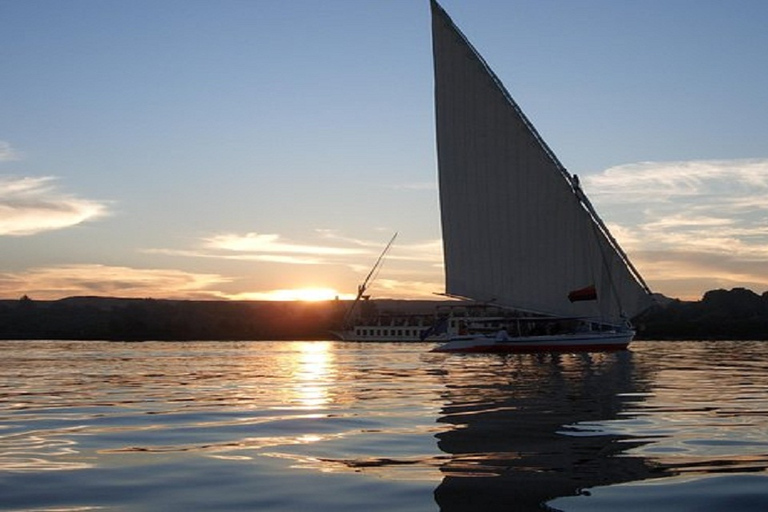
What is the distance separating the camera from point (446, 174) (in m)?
64.1

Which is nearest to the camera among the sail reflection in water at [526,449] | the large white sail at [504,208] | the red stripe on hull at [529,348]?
the sail reflection in water at [526,449]

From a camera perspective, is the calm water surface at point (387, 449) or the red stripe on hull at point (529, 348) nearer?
the calm water surface at point (387, 449)

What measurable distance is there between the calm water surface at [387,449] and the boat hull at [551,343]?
38.0m

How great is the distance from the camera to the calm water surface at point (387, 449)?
9602 millimetres

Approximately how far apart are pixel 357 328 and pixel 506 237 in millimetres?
82073

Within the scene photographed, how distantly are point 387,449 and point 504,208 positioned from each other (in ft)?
164

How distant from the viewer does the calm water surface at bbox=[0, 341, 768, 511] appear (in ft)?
31.5

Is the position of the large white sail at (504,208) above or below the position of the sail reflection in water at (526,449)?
above

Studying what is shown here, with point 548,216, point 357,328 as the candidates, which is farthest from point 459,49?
point 357,328

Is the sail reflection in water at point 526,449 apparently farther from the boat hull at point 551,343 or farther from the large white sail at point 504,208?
the boat hull at point 551,343

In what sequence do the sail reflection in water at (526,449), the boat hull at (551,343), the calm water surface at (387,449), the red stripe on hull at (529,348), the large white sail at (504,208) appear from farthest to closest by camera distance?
the boat hull at (551,343), the red stripe on hull at (529,348), the large white sail at (504,208), the sail reflection in water at (526,449), the calm water surface at (387,449)

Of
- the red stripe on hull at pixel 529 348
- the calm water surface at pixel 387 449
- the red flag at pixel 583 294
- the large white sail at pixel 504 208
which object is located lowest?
the calm water surface at pixel 387 449

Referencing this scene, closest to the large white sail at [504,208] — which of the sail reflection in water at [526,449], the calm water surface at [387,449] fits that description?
the calm water surface at [387,449]

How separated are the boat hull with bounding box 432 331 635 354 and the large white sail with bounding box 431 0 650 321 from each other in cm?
195
